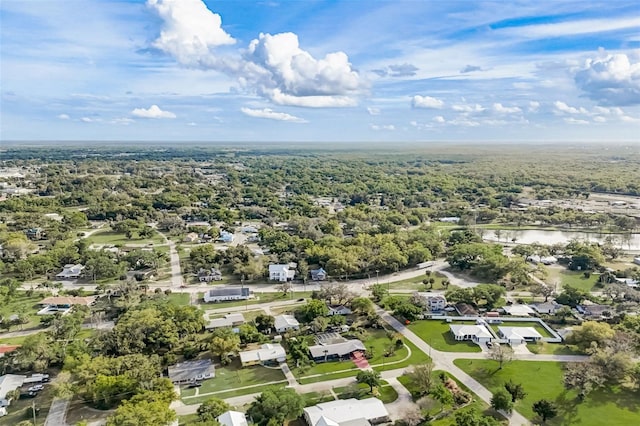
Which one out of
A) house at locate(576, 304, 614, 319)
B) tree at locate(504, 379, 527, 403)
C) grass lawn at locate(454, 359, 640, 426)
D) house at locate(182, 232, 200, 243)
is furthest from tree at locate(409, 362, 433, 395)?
house at locate(182, 232, 200, 243)

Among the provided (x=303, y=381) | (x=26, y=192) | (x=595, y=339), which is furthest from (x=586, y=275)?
(x=26, y=192)

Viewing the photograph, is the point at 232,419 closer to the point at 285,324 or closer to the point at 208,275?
the point at 285,324

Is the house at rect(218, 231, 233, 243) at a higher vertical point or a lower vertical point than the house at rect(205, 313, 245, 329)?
higher

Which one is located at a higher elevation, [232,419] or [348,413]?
[232,419]

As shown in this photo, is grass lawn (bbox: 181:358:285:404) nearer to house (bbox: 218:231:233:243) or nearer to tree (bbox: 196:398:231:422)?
tree (bbox: 196:398:231:422)

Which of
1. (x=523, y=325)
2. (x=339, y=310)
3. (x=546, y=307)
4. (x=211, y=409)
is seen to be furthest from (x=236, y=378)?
(x=546, y=307)

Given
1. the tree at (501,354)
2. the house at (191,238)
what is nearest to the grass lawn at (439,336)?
the tree at (501,354)
